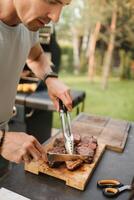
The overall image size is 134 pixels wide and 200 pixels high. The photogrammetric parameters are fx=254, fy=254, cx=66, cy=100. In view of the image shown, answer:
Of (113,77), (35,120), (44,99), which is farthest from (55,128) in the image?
(113,77)

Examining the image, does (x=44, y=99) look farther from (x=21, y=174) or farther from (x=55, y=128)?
(x=55, y=128)

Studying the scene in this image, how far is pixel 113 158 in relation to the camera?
1.44 m

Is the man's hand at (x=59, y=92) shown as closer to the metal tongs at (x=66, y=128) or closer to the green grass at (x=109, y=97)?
the metal tongs at (x=66, y=128)

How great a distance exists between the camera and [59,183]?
45.9 inches

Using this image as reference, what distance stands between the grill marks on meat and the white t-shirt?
369 mm

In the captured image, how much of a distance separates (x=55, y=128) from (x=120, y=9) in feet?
9.05

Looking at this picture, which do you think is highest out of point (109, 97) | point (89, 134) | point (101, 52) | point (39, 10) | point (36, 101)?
point (39, 10)

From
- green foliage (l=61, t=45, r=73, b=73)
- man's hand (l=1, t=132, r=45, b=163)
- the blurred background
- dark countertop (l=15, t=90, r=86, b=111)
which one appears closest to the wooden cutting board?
man's hand (l=1, t=132, r=45, b=163)

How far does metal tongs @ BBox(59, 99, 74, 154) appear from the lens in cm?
133

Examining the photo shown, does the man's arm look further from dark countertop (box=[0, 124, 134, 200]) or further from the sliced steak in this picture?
dark countertop (box=[0, 124, 134, 200])

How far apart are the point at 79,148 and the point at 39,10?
731mm

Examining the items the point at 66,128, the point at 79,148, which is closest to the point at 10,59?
the point at 66,128

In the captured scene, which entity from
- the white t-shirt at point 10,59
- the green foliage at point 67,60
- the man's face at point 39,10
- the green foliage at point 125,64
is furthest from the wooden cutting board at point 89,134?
the green foliage at point 67,60

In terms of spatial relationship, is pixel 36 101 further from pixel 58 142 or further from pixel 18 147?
pixel 18 147
